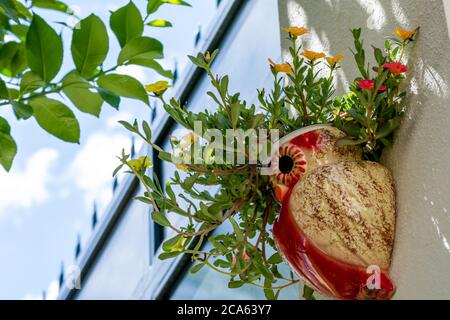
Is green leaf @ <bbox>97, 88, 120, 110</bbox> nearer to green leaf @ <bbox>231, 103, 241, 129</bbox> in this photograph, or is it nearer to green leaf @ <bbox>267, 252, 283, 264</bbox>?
green leaf @ <bbox>231, 103, 241, 129</bbox>

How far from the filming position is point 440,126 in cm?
89

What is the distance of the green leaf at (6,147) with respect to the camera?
2.64 feet

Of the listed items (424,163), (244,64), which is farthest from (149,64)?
(244,64)

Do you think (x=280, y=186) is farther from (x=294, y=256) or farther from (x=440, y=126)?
(x=440, y=126)

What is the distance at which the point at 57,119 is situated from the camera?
829 millimetres

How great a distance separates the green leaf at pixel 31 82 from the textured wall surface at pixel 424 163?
49 cm

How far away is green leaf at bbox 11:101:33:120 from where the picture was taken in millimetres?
729

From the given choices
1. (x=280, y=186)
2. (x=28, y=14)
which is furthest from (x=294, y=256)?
(x=28, y=14)

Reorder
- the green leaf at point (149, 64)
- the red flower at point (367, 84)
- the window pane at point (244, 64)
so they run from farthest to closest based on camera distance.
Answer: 1. the window pane at point (244, 64)
2. the red flower at point (367, 84)
3. the green leaf at point (149, 64)

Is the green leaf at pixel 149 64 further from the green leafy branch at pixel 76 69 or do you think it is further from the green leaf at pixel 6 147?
the green leaf at pixel 6 147

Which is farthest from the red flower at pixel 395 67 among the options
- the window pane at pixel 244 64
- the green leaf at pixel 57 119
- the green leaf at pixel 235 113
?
the window pane at pixel 244 64

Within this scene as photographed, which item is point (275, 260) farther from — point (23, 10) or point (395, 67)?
point (23, 10)

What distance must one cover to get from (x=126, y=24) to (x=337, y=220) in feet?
1.24

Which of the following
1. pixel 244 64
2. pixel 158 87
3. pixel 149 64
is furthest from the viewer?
pixel 244 64
